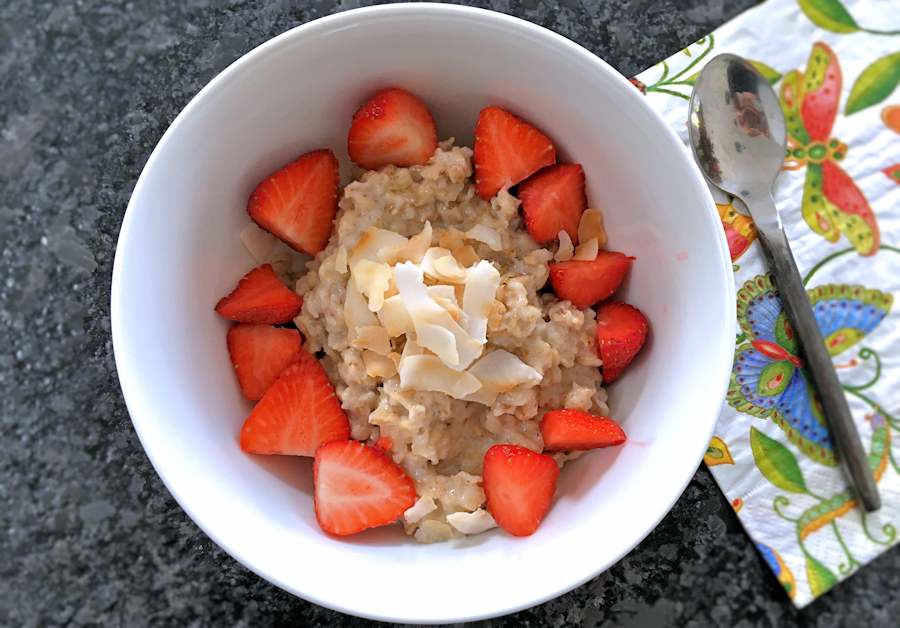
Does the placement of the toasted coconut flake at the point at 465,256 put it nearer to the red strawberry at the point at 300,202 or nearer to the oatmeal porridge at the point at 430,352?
the oatmeal porridge at the point at 430,352

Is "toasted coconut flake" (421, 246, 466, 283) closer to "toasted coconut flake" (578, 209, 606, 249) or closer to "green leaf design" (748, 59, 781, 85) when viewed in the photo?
"toasted coconut flake" (578, 209, 606, 249)

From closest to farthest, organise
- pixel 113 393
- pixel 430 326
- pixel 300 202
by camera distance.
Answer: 1. pixel 430 326
2. pixel 300 202
3. pixel 113 393

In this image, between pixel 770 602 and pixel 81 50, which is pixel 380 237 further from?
pixel 770 602

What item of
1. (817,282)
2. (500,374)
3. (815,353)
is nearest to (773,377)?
(815,353)

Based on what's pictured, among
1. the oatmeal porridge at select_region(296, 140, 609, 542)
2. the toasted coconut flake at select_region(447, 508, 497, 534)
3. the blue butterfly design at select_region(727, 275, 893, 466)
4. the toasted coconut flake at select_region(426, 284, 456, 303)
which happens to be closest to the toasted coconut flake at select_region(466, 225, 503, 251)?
the oatmeal porridge at select_region(296, 140, 609, 542)

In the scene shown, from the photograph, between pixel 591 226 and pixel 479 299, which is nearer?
pixel 479 299

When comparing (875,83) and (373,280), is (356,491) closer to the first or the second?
(373,280)

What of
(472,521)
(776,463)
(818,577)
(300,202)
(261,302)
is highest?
(300,202)
